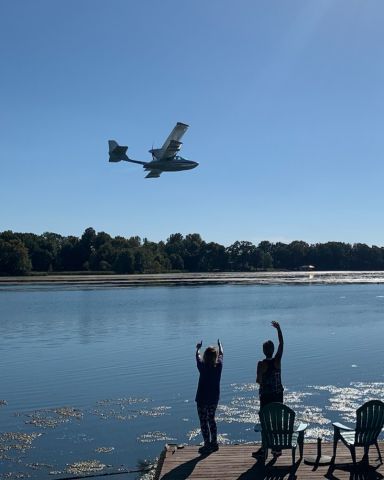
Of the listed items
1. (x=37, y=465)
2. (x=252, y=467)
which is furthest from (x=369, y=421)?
(x=37, y=465)

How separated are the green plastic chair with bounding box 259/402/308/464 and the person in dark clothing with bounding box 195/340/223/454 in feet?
3.27

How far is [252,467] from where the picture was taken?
9.66 m

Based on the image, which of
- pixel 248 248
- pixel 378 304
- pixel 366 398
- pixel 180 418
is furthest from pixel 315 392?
pixel 248 248

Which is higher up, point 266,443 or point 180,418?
point 266,443

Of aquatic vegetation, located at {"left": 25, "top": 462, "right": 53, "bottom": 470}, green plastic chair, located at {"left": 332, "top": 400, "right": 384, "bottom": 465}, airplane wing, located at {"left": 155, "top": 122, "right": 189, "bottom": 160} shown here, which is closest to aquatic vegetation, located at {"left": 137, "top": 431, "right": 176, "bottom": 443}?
aquatic vegetation, located at {"left": 25, "top": 462, "right": 53, "bottom": 470}

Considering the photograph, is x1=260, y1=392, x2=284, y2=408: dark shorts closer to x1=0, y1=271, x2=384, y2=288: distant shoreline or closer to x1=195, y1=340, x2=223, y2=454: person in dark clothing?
x1=195, y1=340, x2=223, y2=454: person in dark clothing

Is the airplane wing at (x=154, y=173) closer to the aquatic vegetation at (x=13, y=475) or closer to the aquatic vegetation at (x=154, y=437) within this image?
the aquatic vegetation at (x=154, y=437)

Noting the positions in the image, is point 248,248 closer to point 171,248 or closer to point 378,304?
point 171,248

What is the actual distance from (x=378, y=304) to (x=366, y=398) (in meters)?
39.8

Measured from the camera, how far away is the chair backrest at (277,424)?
934 cm

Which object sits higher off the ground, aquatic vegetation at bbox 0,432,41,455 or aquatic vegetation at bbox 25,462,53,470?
aquatic vegetation at bbox 0,432,41,455

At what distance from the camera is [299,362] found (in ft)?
80.1

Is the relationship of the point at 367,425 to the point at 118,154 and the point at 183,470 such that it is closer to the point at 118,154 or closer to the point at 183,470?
the point at 183,470

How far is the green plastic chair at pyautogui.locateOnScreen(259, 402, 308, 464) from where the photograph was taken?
9.35 m
